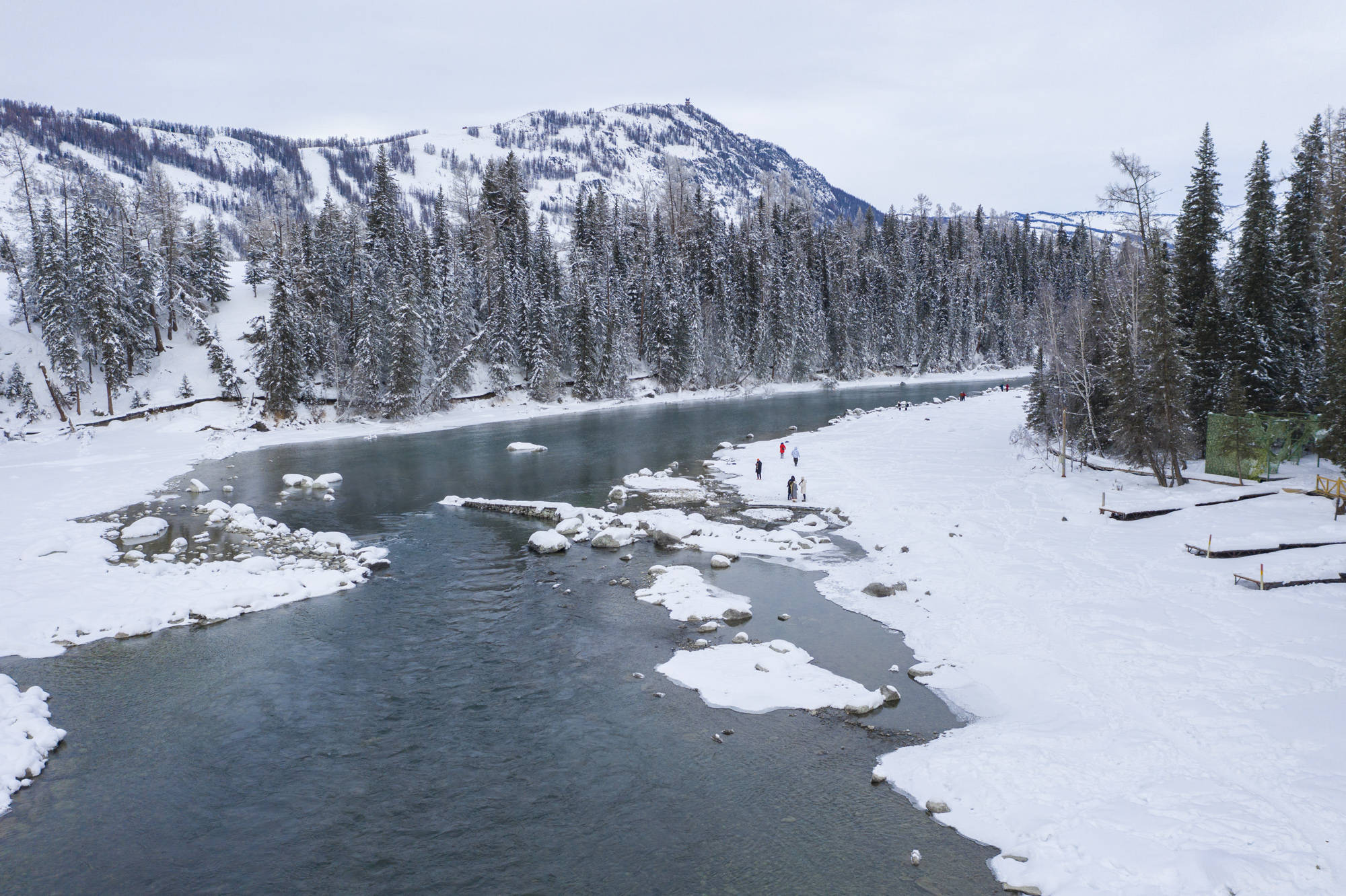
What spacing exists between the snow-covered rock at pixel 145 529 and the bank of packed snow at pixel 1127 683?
25.6 metres

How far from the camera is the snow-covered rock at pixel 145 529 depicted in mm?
26000

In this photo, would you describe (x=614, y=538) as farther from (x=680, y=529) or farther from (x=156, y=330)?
(x=156, y=330)

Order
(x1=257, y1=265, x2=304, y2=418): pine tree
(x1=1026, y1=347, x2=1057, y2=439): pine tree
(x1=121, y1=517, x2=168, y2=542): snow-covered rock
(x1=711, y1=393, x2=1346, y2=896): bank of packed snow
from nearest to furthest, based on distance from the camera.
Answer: (x1=711, y1=393, x2=1346, y2=896): bank of packed snow < (x1=121, y1=517, x2=168, y2=542): snow-covered rock < (x1=1026, y1=347, x2=1057, y2=439): pine tree < (x1=257, y1=265, x2=304, y2=418): pine tree

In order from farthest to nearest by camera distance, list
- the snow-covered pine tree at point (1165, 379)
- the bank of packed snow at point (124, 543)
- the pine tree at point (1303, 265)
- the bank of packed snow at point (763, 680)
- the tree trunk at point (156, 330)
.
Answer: the tree trunk at point (156, 330), the pine tree at point (1303, 265), the snow-covered pine tree at point (1165, 379), the bank of packed snow at point (124, 543), the bank of packed snow at point (763, 680)

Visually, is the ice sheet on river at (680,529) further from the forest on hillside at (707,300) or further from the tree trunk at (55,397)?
the tree trunk at (55,397)

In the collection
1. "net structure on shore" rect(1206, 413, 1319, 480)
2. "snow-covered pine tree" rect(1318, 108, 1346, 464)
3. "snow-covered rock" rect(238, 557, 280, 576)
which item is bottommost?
"snow-covered rock" rect(238, 557, 280, 576)

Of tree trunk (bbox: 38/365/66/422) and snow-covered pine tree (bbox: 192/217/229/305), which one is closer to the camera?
tree trunk (bbox: 38/365/66/422)

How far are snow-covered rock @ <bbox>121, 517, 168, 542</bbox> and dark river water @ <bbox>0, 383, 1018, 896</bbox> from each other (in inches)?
398

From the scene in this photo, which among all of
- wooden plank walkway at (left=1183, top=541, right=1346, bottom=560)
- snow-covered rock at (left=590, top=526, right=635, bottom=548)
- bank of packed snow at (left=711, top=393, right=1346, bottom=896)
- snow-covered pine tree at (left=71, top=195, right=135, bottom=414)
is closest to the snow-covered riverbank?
snow-covered pine tree at (left=71, top=195, right=135, bottom=414)

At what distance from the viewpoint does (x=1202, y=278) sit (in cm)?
3588

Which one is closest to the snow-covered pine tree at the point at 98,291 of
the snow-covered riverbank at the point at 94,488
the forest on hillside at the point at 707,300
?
the forest on hillside at the point at 707,300

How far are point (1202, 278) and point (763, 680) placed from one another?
118 feet

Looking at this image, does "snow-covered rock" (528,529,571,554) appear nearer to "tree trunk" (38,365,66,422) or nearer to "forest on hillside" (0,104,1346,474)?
"forest on hillside" (0,104,1346,474)

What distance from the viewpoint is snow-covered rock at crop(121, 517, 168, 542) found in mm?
26000
